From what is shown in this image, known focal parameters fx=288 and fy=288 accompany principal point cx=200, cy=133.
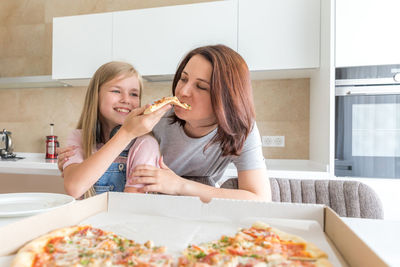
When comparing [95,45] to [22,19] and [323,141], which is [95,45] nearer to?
[22,19]

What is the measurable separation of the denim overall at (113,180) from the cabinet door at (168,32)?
118 cm

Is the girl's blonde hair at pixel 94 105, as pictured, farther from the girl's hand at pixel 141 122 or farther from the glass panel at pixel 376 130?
the glass panel at pixel 376 130

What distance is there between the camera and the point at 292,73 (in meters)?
2.12

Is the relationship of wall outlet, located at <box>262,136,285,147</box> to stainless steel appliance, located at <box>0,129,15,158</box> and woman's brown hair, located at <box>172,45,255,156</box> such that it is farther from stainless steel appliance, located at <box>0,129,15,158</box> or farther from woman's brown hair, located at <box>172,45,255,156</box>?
stainless steel appliance, located at <box>0,129,15,158</box>

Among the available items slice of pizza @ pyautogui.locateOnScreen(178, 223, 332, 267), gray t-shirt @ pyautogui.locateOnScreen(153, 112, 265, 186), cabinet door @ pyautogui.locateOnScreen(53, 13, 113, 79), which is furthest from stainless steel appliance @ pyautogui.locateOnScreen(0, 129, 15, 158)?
slice of pizza @ pyautogui.locateOnScreen(178, 223, 332, 267)

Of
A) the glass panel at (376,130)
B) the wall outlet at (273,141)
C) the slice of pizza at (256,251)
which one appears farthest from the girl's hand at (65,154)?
the wall outlet at (273,141)

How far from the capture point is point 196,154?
45.2 inches

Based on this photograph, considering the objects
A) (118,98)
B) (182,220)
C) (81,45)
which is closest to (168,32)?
(81,45)

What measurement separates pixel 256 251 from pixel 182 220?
0.20 metres

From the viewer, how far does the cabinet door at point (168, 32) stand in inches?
79.7

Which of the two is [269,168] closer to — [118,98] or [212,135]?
[212,135]

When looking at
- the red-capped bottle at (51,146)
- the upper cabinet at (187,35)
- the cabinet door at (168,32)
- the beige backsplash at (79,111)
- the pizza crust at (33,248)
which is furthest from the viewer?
the red-capped bottle at (51,146)

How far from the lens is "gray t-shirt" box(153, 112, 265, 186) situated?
1.12 metres

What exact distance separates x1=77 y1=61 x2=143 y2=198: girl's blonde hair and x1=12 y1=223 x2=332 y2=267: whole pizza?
59cm
